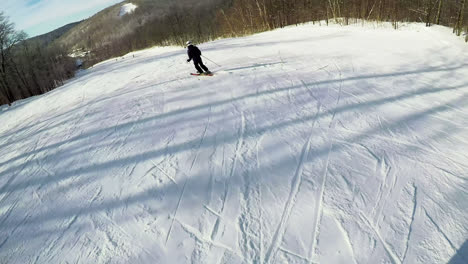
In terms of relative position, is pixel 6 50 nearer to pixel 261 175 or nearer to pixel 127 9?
pixel 261 175

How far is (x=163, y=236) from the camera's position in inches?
121

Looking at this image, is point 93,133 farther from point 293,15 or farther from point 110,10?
point 110,10

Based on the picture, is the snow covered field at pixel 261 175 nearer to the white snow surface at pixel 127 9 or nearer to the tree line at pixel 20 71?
the tree line at pixel 20 71

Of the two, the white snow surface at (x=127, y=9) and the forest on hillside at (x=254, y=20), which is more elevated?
the white snow surface at (x=127, y=9)

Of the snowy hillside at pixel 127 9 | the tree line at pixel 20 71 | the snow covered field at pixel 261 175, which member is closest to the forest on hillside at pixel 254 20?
the tree line at pixel 20 71

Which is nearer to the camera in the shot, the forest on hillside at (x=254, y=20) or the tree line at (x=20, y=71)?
the forest on hillside at (x=254, y=20)

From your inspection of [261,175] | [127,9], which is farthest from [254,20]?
[127,9]

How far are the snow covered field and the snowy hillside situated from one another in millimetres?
124723

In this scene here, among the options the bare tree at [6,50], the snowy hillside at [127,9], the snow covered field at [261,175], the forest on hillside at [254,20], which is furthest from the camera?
the snowy hillside at [127,9]

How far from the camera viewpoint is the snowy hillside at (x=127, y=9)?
11026 centimetres

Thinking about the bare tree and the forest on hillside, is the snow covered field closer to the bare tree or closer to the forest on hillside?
the forest on hillside

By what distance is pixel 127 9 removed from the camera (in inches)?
4464

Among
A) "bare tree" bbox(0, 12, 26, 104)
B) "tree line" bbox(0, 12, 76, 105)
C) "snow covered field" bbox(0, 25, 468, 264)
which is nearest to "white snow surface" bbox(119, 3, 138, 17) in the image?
"tree line" bbox(0, 12, 76, 105)

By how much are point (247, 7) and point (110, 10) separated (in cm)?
12719
